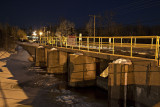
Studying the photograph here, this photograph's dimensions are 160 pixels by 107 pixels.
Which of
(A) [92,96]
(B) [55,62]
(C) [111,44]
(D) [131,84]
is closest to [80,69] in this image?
(A) [92,96]

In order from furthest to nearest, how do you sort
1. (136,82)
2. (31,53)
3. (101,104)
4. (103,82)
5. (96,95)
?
(31,53) → (103,82) → (96,95) → (101,104) → (136,82)

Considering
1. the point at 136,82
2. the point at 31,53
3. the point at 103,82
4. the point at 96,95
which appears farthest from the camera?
the point at 31,53

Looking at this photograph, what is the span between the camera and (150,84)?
6.88 m

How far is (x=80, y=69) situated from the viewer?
12.6 m

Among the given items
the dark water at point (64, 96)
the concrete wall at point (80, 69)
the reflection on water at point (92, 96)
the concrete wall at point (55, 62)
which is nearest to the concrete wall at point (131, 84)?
the reflection on water at point (92, 96)

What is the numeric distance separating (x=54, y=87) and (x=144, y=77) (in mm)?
7753

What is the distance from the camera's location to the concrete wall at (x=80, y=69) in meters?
12.5

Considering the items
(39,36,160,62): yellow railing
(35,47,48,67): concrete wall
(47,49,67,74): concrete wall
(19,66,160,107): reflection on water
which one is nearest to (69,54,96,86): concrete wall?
(19,66,160,107): reflection on water

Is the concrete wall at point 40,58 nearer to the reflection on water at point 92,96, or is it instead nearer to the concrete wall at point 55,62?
the concrete wall at point 55,62

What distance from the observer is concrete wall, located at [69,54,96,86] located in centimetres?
1250

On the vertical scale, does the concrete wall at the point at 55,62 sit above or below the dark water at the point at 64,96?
above

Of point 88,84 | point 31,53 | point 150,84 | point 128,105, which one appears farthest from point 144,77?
point 31,53

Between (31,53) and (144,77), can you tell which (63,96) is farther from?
(31,53)

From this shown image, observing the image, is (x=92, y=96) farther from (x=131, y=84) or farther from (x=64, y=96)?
(x=131, y=84)
